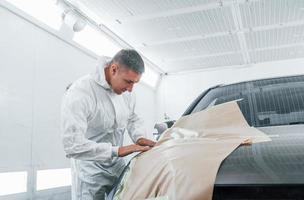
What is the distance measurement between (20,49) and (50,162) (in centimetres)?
118

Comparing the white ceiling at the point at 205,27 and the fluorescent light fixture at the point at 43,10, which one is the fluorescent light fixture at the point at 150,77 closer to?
the white ceiling at the point at 205,27

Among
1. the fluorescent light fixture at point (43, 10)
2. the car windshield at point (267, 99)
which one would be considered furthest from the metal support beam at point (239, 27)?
the car windshield at point (267, 99)

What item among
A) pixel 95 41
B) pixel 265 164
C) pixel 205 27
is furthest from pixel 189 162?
pixel 205 27

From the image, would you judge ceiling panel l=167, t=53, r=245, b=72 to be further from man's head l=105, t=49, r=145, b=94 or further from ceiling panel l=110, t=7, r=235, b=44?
man's head l=105, t=49, r=145, b=94

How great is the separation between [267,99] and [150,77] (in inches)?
207

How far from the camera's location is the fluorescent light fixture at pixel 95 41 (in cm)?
432

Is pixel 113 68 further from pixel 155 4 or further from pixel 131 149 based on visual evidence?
pixel 155 4

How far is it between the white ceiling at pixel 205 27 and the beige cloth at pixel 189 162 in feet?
8.84

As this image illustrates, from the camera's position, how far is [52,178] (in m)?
3.48

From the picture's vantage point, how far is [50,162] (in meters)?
3.46

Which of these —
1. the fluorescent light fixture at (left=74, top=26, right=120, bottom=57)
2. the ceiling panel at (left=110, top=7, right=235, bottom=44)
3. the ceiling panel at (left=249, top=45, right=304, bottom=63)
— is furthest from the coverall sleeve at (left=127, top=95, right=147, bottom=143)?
the ceiling panel at (left=249, top=45, right=304, bottom=63)

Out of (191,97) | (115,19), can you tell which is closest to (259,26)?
(115,19)

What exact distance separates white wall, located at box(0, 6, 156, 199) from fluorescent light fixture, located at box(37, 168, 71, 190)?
59mm

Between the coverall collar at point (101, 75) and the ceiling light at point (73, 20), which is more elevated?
the ceiling light at point (73, 20)
